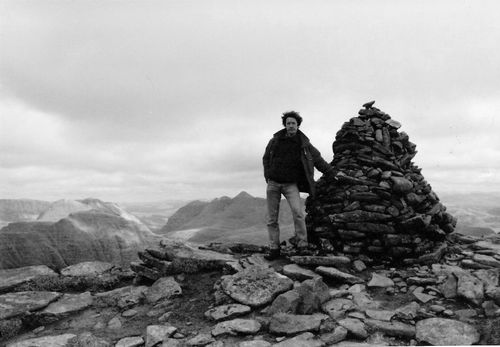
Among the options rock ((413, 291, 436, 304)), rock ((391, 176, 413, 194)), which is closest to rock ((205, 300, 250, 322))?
rock ((413, 291, 436, 304))

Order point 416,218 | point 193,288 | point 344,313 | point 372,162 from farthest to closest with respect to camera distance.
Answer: point 372,162
point 416,218
point 193,288
point 344,313

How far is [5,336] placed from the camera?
8094 mm

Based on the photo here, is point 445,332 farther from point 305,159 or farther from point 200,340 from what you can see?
point 305,159

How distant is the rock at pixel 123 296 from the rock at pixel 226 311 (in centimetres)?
268

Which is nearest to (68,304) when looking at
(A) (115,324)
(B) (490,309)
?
(A) (115,324)

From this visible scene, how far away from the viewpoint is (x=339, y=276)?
9.44m

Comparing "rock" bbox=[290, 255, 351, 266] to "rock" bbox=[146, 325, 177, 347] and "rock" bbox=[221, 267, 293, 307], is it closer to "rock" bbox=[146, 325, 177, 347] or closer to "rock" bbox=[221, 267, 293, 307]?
"rock" bbox=[221, 267, 293, 307]

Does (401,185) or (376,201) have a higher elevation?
(401,185)

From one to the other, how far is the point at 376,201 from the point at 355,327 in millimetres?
5440

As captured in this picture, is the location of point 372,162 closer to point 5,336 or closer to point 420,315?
point 420,315

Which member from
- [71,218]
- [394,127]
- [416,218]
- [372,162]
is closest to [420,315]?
[416,218]

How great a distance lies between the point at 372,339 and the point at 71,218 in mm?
71323

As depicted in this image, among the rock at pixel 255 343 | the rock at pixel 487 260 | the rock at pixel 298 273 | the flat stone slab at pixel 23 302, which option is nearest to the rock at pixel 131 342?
the rock at pixel 255 343

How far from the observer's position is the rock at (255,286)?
840 centimetres
